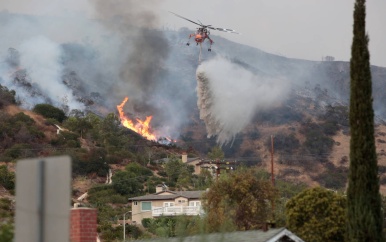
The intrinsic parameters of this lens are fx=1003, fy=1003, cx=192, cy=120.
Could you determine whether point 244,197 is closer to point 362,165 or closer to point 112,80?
point 362,165

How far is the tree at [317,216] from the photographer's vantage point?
44.3 meters

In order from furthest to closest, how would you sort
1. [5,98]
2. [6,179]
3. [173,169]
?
1. [5,98]
2. [173,169]
3. [6,179]

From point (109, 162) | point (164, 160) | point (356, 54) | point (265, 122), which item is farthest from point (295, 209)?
point (265, 122)

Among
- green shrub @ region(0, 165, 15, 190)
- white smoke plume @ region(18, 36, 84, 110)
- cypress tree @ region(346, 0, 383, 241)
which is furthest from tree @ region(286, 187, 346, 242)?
white smoke plume @ region(18, 36, 84, 110)

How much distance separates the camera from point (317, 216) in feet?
149

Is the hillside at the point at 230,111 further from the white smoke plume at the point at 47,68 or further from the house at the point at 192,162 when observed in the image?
the house at the point at 192,162

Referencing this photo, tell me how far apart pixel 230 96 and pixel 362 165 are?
129178 millimetres

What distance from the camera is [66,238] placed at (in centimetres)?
610

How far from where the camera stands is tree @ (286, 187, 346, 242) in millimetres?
44344

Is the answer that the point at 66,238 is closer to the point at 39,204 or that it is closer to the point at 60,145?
the point at 39,204

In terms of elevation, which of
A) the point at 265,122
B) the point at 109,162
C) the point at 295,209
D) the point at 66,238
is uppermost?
the point at 265,122

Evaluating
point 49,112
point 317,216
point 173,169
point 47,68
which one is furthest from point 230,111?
point 317,216

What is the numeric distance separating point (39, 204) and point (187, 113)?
176815 millimetres

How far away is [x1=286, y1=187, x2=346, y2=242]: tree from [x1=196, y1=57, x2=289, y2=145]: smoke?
272 feet
